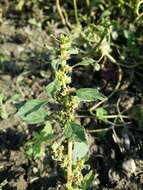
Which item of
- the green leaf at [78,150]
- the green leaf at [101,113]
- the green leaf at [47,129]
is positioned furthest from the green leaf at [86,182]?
the green leaf at [101,113]

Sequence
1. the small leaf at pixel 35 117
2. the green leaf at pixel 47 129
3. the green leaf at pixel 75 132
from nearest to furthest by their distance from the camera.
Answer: the green leaf at pixel 75 132 < the small leaf at pixel 35 117 < the green leaf at pixel 47 129

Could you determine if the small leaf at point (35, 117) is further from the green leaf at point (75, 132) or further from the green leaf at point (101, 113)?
the green leaf at point (101, 113)

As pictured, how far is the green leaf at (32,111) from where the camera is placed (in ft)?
5.04

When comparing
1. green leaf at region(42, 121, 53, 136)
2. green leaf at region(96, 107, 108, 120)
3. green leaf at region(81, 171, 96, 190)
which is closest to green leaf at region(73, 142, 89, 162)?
green leaf at region(81, 171, 96, 190)

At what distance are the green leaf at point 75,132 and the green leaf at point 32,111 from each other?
12 centimetres

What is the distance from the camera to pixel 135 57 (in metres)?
2.50

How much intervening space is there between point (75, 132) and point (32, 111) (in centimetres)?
17

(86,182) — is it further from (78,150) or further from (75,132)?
(75,132)

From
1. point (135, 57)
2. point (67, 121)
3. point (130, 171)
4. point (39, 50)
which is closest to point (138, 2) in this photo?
point (135, 57)

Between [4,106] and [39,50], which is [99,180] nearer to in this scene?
[4,106]

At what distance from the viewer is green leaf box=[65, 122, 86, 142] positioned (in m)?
1.46

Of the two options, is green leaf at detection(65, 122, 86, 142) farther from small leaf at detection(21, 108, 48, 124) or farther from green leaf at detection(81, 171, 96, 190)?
green leaf at detection(81, 171, 96, 190)

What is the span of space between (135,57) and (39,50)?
1.81ft

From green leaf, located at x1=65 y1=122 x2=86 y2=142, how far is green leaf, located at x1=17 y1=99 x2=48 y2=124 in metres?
0.12
